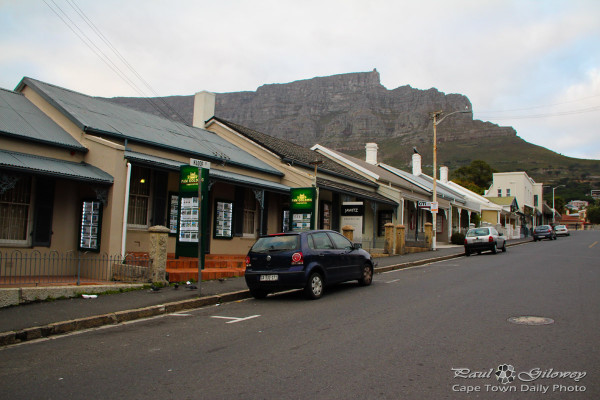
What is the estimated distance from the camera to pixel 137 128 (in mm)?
15148

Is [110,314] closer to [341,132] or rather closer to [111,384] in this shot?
[111,384]

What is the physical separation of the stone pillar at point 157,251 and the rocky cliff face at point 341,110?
93046 mm

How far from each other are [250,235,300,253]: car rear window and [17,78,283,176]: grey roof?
5641mm

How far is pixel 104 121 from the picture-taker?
1410cm

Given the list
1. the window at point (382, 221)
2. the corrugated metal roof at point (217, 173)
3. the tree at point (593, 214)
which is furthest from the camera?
the tree at point (593, 214)

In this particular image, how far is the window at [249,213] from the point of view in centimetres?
1828

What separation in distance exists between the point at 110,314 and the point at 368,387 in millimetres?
5552

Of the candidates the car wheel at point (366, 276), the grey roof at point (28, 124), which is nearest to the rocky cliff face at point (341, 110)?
the grey roof at point (28, 124)

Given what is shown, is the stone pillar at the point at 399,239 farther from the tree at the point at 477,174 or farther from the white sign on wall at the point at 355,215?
the tree at the point at 477,174

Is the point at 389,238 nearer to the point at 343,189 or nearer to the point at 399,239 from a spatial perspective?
the point at 399,239

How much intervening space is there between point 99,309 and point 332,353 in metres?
5.09

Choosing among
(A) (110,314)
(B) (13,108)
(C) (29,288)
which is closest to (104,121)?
(B) (13,108)

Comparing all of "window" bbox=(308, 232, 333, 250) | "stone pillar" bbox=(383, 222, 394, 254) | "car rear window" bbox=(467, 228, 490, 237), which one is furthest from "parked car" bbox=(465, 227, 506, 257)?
"window" bbox=(308, 232, 333, 250)
